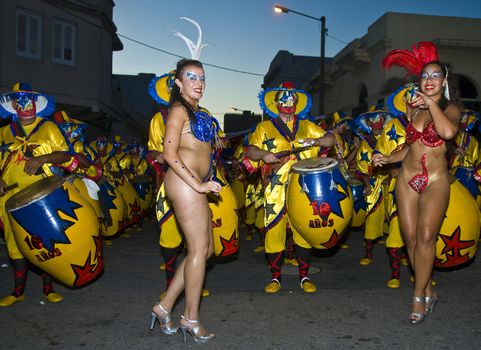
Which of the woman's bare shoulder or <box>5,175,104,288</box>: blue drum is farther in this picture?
<box>5,175,104,288</box>: blue drum

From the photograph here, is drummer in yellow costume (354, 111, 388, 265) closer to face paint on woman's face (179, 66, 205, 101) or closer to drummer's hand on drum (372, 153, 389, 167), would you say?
drummer's hand on drum (372, 153, 389, 167)

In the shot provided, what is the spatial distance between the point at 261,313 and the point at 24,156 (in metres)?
2.55

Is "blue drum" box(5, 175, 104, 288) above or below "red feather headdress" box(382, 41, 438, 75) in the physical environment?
below

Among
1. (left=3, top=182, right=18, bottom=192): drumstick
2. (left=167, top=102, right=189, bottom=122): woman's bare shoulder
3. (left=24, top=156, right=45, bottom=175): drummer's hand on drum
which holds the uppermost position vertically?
(left=167, top=102, right=189, bottom=122): woman's bare shoulder

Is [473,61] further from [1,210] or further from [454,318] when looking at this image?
[1,210]

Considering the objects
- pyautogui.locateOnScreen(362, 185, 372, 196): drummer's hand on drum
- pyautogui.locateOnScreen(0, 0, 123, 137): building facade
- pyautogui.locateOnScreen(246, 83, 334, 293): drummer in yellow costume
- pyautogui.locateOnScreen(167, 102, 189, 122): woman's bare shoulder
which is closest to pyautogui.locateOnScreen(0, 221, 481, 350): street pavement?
pyautogui.locateOnScreen(246, 83, 334, 293): drummer in yellow costume

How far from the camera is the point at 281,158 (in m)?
5.03

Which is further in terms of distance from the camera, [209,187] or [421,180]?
[421,180]

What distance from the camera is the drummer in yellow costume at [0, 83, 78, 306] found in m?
4.44

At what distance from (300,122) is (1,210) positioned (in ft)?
9.95

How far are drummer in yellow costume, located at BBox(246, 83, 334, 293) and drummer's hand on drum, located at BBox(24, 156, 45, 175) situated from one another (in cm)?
197

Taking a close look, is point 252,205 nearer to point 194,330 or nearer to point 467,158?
point 467,158

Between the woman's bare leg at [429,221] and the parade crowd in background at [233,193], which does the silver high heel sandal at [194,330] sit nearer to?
the parade crowd in background at [233,193]

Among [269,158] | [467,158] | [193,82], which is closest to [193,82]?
[193,82]
